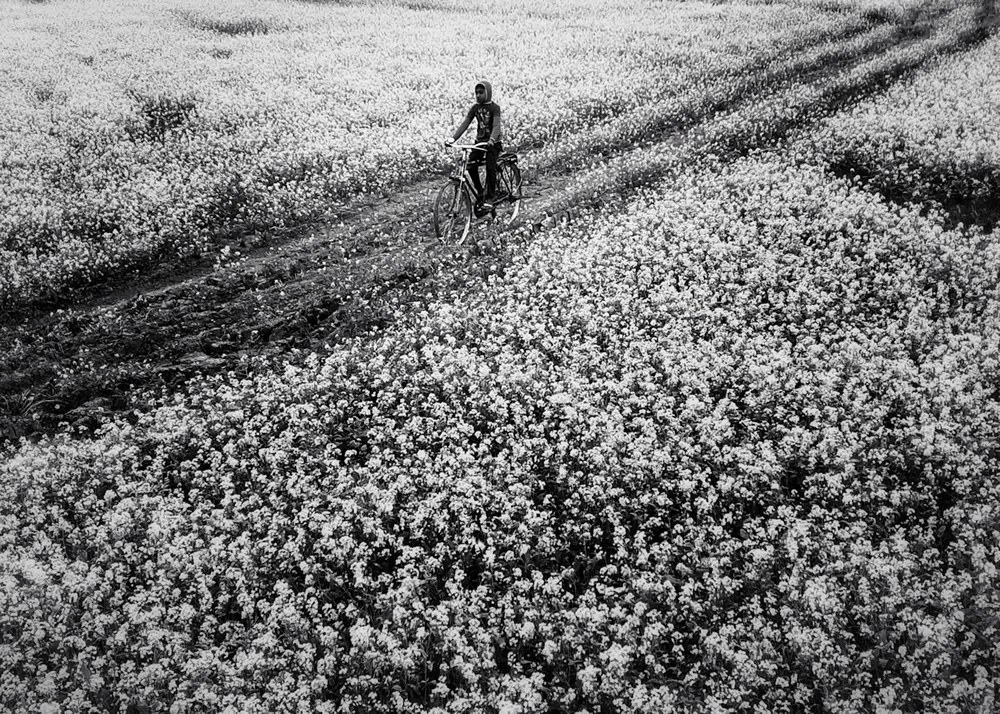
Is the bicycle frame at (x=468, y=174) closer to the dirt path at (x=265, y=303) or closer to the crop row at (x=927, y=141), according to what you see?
the dirt path at (x=265, y=303)

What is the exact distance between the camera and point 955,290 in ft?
29.7

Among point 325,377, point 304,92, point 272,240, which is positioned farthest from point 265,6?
point 325,377

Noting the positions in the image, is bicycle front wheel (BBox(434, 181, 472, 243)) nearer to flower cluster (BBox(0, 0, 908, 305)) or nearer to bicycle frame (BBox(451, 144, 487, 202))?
bicycle frame (BBox(451, 144, 487, 202))

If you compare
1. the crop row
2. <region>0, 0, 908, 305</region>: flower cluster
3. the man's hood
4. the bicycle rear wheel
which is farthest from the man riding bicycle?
the crop row

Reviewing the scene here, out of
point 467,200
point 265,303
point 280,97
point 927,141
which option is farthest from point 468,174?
point 927,141

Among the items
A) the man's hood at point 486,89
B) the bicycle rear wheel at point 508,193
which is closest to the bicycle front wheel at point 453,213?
the bicycle rear wheel at point 508,193

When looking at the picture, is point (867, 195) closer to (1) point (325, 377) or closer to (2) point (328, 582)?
(1) point (325, 377)

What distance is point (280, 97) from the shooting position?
19.0m

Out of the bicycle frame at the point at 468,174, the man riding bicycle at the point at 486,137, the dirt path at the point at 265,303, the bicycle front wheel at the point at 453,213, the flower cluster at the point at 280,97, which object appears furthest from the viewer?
the flower cluster at the point at 280,97

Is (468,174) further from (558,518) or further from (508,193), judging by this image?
(558,518)

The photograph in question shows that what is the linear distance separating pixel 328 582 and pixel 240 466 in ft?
6.96

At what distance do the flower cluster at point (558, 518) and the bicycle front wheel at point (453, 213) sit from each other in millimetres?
2699

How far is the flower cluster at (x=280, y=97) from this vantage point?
1223 cm

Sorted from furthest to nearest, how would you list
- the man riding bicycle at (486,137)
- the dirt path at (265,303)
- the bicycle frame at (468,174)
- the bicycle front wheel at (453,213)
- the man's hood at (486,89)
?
1. the bicycle front wheel at (453,213)
2. the man riding bicycle at (486,137)
3. the bicycle frame at (468,174)
4. the man's hood at (486,89)
5. the dirt path at (265,303)
